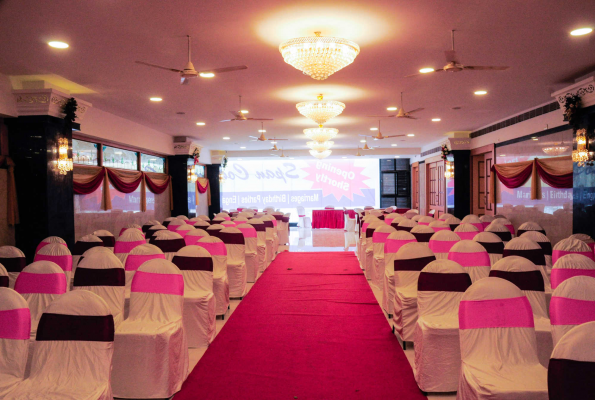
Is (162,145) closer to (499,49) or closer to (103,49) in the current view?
(103,49)

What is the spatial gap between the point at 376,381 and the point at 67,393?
2.35m

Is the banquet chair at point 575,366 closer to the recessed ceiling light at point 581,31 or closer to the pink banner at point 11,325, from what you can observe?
the pink banner at point 11,325

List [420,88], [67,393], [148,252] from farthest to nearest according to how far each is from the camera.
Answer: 1. [420,88]
2. [148,252]
3. [67,393]

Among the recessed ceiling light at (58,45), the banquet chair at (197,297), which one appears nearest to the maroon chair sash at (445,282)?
the banquet chair at (197,297)

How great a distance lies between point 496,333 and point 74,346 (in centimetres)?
268

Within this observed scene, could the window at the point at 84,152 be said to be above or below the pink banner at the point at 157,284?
above

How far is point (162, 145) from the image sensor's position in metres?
12.9

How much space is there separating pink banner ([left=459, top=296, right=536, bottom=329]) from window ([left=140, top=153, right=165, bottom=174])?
11.0 m

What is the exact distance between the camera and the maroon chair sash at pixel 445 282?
365 cm

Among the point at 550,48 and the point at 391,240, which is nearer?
the point at 550,48

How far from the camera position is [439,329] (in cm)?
329

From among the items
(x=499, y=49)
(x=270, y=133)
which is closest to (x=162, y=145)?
(x=270, y=133)

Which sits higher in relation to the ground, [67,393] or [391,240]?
[391,240]

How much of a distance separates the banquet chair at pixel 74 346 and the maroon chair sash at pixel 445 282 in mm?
2547
